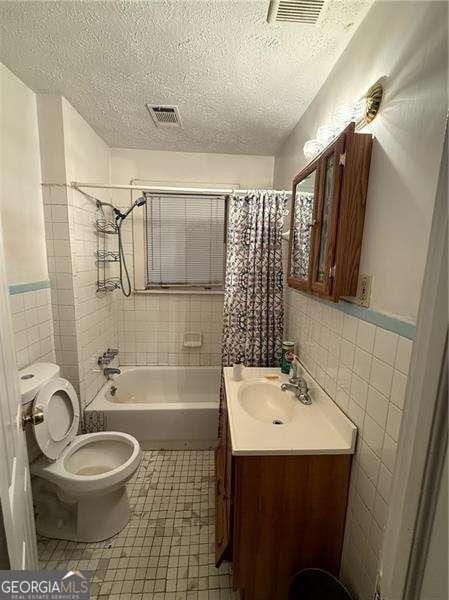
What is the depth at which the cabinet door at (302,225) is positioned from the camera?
1.33 m

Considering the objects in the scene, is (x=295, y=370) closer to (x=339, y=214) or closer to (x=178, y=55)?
(x=339, y=214)

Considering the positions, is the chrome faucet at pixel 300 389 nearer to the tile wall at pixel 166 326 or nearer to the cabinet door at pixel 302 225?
the cabinet door at pixel 302 225

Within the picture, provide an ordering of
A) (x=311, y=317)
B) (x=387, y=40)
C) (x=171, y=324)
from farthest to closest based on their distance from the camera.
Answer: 1. (x=171, y=324)
2. (x=311, y=317)
3. (x=387, y=40)

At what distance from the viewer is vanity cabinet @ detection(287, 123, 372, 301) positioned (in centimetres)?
96

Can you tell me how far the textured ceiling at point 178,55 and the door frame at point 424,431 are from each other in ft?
3.67

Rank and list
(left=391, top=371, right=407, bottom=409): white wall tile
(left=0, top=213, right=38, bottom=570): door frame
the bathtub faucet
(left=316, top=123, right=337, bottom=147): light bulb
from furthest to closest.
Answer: the bathtub faucet → (left=316, top=123, right=337, bottom=147): light bulb → (left=391, top=371, right=407, bottom=409): white wall tile → (left=0, top=213, right=38, bottom=570): door frame

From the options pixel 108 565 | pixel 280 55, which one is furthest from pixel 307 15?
pixel 108 565

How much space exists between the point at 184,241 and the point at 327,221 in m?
1.66

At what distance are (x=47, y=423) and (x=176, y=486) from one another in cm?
98

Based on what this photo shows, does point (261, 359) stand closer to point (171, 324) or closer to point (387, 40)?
point (171, 324)

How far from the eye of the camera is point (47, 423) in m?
1.41

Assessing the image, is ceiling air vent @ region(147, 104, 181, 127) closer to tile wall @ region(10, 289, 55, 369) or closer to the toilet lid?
tile wall @ region(10, 289, 55, 369)

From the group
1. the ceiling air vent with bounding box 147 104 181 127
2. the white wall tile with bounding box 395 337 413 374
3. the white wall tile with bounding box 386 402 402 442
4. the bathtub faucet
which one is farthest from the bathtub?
the ceiling air vent with bounding box 147 104 181 127

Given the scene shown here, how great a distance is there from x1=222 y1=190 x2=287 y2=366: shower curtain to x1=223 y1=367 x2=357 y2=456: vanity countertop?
281 millimetres
